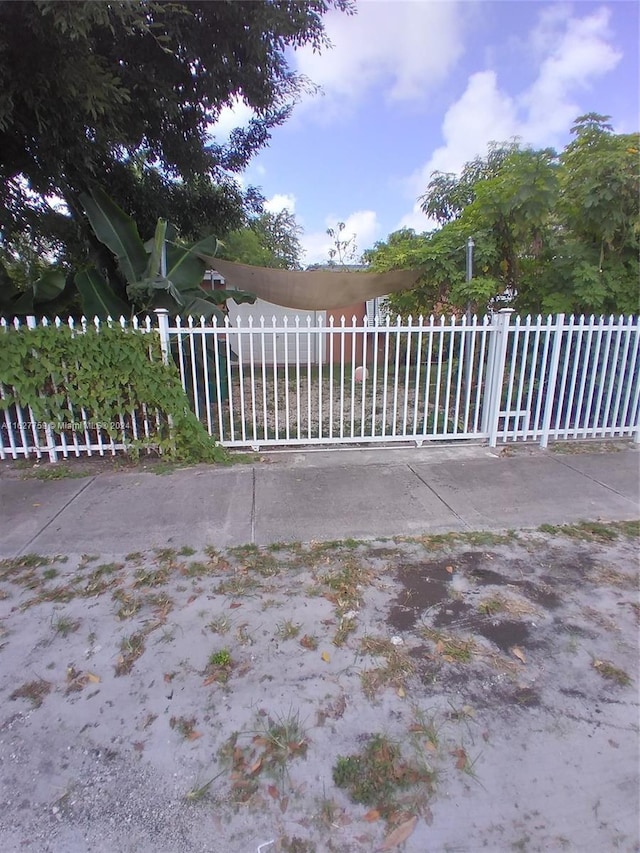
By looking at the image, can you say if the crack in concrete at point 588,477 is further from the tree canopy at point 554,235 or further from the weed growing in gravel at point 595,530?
the tree canopy at point 554,235

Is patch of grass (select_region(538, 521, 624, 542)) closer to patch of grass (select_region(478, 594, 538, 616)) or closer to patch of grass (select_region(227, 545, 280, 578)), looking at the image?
patch of grass (select_region(478, 594, 538, 616))

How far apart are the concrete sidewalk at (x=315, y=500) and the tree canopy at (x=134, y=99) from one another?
12.1 ft

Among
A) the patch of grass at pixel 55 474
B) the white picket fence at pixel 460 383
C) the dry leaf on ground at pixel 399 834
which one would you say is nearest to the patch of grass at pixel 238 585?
the dry leaf on ground at pixel 399 834

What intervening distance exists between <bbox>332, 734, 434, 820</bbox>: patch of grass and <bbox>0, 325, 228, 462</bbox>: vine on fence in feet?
12.4

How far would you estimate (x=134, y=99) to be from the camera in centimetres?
548

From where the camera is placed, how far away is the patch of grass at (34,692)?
6.88 ft

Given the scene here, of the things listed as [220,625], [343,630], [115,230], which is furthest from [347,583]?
[115,230]

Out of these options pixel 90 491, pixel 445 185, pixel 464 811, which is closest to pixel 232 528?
pixel 90 491

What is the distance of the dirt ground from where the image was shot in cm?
160

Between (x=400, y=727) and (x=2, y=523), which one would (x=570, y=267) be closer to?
(x=400, y=727)

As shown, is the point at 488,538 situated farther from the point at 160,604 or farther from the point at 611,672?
the point at 160,604

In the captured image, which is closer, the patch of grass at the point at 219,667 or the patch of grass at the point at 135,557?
the patch of grass at the point at 219,667

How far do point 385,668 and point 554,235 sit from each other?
21.0 feet

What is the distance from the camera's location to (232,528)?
12.2 ft
